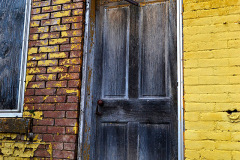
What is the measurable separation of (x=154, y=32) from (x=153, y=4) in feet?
1.06

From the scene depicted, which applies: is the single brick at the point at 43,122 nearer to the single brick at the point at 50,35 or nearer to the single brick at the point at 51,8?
the single brick at the point at 50,35

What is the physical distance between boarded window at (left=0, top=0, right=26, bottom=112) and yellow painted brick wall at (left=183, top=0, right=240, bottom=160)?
6.21ft

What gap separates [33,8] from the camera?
3127 millimetres

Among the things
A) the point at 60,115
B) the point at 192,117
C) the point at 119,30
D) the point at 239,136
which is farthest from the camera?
the point at 119,30

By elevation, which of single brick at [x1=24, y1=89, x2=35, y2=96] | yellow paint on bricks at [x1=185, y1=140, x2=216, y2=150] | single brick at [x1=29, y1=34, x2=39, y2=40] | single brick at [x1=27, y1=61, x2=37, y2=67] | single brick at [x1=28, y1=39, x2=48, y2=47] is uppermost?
single brick at [x1=29, y1=34, x2=39, y2=40]

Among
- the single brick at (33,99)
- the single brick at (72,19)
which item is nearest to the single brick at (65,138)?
the single brick at (33,99)

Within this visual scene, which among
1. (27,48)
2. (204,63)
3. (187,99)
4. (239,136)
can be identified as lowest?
(239,136)

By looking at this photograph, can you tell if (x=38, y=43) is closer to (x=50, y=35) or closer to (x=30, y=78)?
(x=50, y=35)

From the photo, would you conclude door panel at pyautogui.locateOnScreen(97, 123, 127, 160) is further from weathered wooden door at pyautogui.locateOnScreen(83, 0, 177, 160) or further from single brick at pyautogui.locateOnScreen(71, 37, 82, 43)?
single brick at pyautogui.locateOnScreen(71, 37, 82, 43)

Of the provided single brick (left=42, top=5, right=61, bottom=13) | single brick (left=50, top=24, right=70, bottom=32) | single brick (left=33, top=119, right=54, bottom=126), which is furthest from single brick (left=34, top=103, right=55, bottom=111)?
single brick (left=42, top=5, right=61, bottom=13)

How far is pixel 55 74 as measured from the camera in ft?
9.40

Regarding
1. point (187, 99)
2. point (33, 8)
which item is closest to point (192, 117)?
point (187, 99)

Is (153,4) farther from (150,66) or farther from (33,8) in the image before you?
(33,8)

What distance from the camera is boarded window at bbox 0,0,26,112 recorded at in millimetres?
3084
